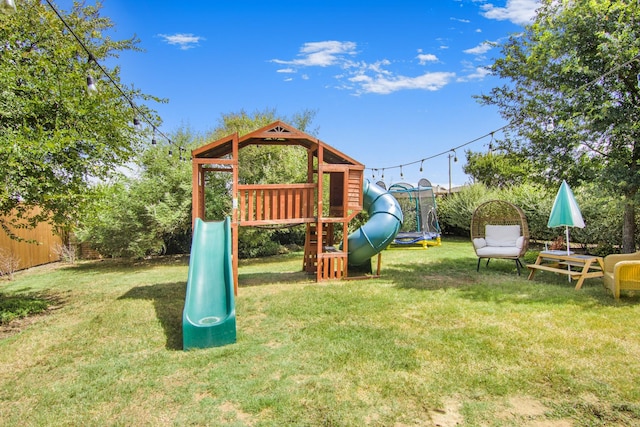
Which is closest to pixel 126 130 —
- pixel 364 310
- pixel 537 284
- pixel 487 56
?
pixel 364 310

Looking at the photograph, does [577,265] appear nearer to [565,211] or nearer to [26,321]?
[565,211]

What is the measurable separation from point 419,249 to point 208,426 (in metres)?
11.1

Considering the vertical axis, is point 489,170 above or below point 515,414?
above

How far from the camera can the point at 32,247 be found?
10.3 metres

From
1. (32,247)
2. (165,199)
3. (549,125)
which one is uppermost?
(549,125)

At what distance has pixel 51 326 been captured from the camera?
4918 mm

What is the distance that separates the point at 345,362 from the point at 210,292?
2.19 metres

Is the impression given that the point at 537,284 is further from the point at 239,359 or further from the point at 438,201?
the point at 438,201

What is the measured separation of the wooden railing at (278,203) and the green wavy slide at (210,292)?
2.63 ft

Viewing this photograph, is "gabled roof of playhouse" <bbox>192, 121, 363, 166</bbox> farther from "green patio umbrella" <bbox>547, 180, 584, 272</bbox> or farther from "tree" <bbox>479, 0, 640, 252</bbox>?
"green patio umbrella" <bbox>547, 180, 584, 272</bbox>

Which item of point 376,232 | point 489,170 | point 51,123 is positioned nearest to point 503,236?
point 376,232

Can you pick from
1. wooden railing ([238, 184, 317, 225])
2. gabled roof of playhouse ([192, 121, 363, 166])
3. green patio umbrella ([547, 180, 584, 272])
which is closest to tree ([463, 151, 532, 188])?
green patio umbrella ([547, 180, 584, 272])

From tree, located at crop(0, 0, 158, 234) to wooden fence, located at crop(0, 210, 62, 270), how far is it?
4553 millimetres

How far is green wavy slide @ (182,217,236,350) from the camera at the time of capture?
13.0 ft
